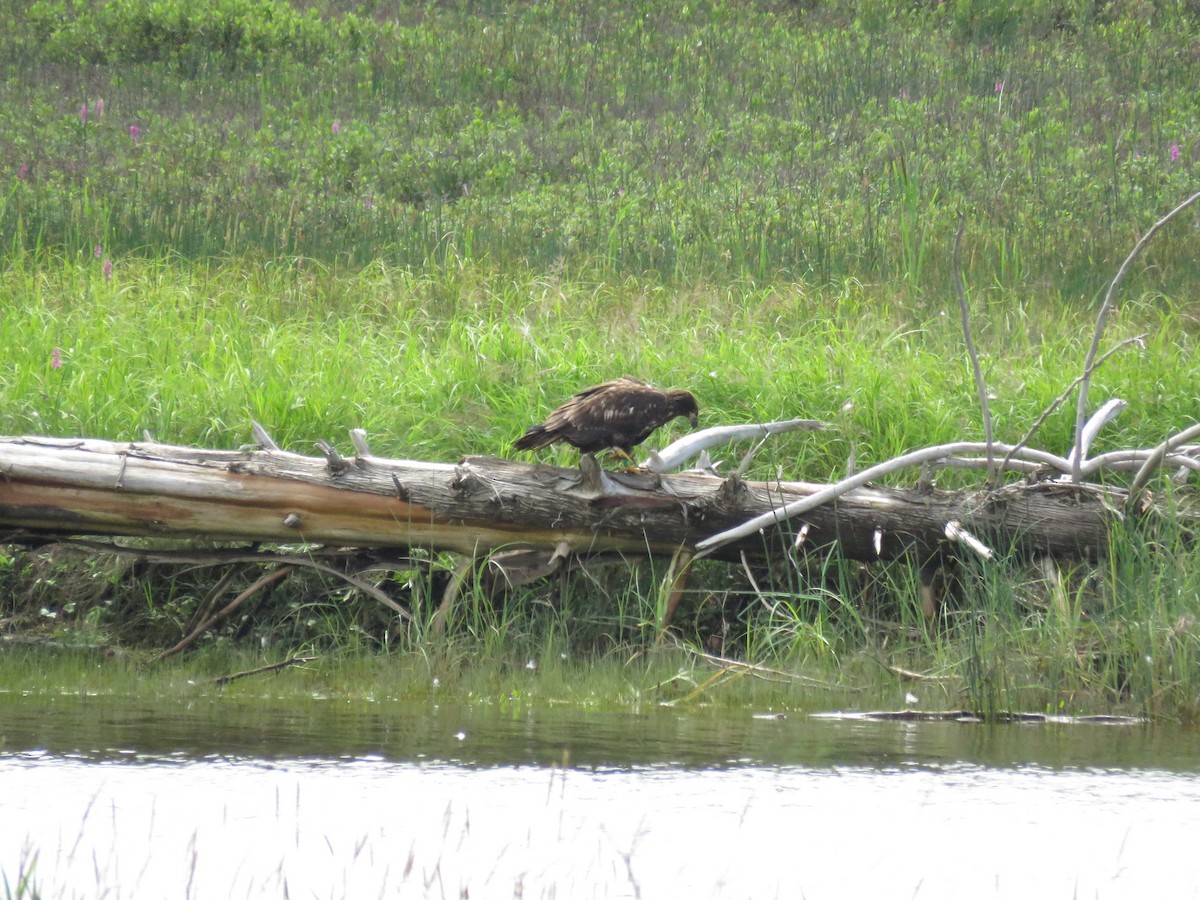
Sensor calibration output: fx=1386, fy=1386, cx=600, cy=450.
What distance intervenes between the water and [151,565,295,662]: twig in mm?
898

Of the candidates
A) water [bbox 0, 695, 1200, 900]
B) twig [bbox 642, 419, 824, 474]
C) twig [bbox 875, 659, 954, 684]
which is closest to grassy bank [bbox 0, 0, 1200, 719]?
twig [bbox 875, 659, 954, 684]

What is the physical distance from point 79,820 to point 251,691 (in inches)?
72.1

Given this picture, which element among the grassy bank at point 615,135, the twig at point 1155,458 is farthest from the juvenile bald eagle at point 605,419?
the grassy bank at point 615,135

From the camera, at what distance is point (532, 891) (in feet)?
9.48

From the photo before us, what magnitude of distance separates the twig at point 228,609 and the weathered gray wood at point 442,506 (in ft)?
0.71

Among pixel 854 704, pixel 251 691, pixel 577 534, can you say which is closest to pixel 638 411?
pixel 577 534

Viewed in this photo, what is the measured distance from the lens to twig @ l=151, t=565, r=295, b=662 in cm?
540

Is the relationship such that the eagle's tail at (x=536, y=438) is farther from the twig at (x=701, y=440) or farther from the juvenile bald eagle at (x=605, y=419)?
the twig at (x=701, y=440)

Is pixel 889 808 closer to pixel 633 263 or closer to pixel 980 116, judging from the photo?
pixel 633 263

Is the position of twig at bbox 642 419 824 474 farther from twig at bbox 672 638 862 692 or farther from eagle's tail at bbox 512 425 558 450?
twig at bbox 672 638 862 692

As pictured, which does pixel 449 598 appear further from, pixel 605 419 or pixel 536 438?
pixel 605 419

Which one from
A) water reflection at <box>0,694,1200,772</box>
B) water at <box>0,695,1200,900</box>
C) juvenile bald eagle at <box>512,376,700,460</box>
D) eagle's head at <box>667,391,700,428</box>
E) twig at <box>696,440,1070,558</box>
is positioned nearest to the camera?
water at <box>0,695,1200,900</box>

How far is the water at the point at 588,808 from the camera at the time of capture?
116 inches

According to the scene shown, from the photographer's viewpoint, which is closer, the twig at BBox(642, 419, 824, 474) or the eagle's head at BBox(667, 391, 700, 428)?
the twig at BBox(642, 419, 824, 474)
